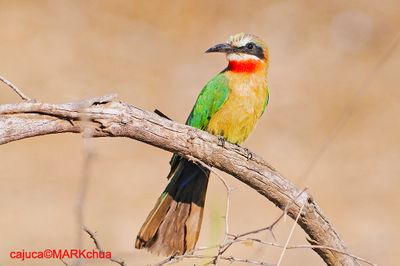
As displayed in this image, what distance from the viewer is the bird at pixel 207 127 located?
3.68 metres

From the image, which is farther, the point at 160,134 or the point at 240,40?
the point at 240,40

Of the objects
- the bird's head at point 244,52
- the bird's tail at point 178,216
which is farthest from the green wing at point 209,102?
the bird's tail at point 178,216

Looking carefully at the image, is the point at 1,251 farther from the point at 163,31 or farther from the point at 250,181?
the point at 163,31

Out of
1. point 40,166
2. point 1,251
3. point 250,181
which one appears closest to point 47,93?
point 40,166

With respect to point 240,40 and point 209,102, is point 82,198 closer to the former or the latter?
point 209,102

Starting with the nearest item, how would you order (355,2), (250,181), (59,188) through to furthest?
(250,181) < (59,188) < (355,2)

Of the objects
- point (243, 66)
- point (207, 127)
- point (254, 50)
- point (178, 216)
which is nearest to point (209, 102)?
point (207, 127)

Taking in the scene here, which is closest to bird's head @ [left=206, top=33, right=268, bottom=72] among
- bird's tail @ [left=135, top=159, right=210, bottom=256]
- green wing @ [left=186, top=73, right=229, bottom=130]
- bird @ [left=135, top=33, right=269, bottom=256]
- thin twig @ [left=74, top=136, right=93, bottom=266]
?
bird @ [left=135, top=33, right=269, bottom=256]

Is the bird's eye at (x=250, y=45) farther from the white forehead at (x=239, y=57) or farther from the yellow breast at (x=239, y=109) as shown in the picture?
the yellow breast at (x=239, y=109)

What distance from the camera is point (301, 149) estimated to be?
8055 millimetres

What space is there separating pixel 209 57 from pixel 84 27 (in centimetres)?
151

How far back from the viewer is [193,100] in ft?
28.2

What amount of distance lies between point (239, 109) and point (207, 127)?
6.9 inches

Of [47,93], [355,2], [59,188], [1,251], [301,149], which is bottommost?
[1,251]
